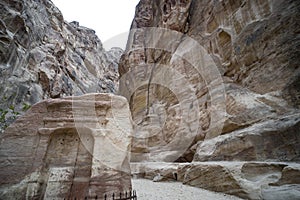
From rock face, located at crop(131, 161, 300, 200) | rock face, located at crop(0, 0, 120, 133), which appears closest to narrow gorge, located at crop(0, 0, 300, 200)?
rock face, located at crop(131, 161, 300, 200)

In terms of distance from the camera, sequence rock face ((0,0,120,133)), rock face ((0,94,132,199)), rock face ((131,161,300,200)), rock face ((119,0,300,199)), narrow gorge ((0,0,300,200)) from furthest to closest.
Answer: rock face ((0,0,120,133)) → rock face ((119,0,300,199)) → narrow gorge ((0,0,300,200)) → rock face ((0,94,132,199)) → rock face ((131,161,300,200))

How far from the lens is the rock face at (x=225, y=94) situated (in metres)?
5.20

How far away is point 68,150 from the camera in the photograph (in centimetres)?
500

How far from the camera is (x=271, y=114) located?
6285mm

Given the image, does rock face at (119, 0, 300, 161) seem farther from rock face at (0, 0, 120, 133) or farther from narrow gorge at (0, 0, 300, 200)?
rock face at (0, 0, 120, 133)

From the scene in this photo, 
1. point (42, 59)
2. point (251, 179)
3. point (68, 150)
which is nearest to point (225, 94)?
point (251, 179)

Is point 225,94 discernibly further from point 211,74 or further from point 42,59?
point 42,59

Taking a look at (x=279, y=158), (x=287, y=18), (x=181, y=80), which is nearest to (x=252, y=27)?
(x=287, y=18)

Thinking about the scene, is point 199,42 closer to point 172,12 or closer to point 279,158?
point 172,12

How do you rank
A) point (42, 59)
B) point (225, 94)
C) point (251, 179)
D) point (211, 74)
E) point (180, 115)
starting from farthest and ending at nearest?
point (42, 59) < point (180, 115) < point (211, 74) < point (225, 94) < point (251, 179)

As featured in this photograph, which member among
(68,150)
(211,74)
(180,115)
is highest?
(211,74)

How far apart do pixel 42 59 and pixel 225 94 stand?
21187 mm

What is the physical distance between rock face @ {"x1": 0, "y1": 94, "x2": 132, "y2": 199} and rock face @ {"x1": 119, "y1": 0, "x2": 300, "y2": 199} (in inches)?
141

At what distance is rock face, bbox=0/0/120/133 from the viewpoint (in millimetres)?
12703
